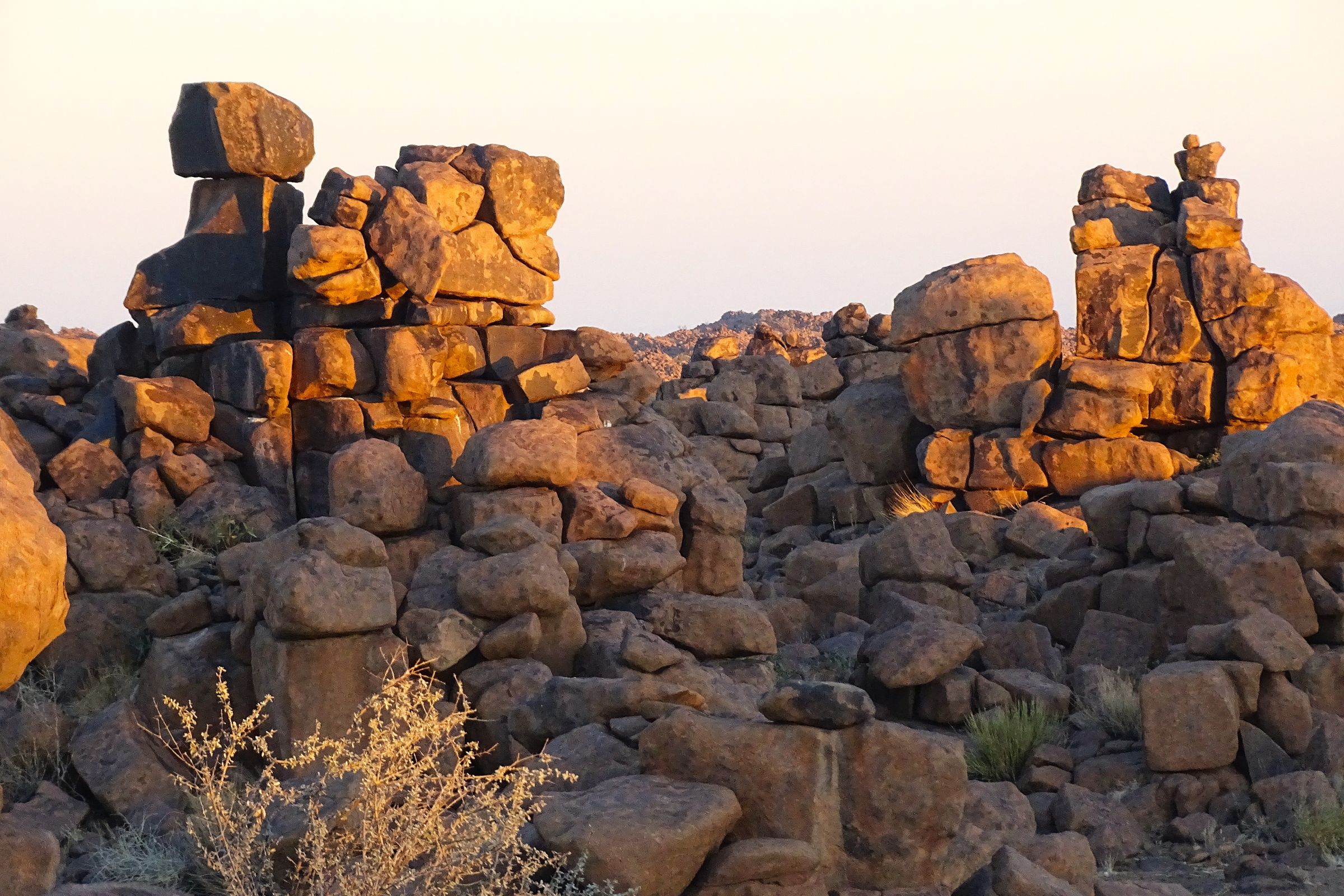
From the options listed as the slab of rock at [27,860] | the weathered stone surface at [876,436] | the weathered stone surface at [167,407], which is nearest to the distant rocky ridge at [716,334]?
the weathered stone surface at [876,436]

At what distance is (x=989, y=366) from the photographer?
1836cm

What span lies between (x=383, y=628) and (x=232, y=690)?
1.23m

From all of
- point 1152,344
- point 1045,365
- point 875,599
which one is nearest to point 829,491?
point 1045,365

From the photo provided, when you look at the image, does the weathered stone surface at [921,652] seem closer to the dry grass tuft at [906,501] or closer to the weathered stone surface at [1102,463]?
the dry grass tuft at [906,501]

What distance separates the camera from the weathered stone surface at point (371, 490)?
10.1 metres

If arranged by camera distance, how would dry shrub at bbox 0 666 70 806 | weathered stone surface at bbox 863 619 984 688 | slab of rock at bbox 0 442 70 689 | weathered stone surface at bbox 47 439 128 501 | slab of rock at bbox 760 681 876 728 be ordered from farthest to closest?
1. weathered stone surface at bbox 47 439 128 501
2. weathered stone surface at bbox 863 619 984 688
3. dry shrub at bbox 0 666 70 806
4. slab of rock at bbox 760 681 876 728
5. slab of rock at bbox 0 442 70 689

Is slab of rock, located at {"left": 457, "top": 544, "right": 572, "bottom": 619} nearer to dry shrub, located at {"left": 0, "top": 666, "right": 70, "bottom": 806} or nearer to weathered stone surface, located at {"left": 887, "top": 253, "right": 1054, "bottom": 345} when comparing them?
dry shrub, located at {"left": 0, "top": 666, "right": 70, "bottom": 806}

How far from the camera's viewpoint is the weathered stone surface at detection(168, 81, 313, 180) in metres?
13.2

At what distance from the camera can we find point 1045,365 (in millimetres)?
18484

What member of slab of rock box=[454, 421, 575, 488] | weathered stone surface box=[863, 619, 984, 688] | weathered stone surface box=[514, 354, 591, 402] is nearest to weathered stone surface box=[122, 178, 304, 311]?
weathered stone surface box=[514, 354, 591, 402]

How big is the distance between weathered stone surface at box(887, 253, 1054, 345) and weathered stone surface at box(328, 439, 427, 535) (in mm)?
10132

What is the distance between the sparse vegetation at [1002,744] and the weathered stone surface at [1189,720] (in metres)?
0.79

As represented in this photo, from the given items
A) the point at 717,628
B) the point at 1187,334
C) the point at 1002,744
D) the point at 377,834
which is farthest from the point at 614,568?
the point at 1187,334

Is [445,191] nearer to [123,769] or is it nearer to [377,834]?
[123,769]
